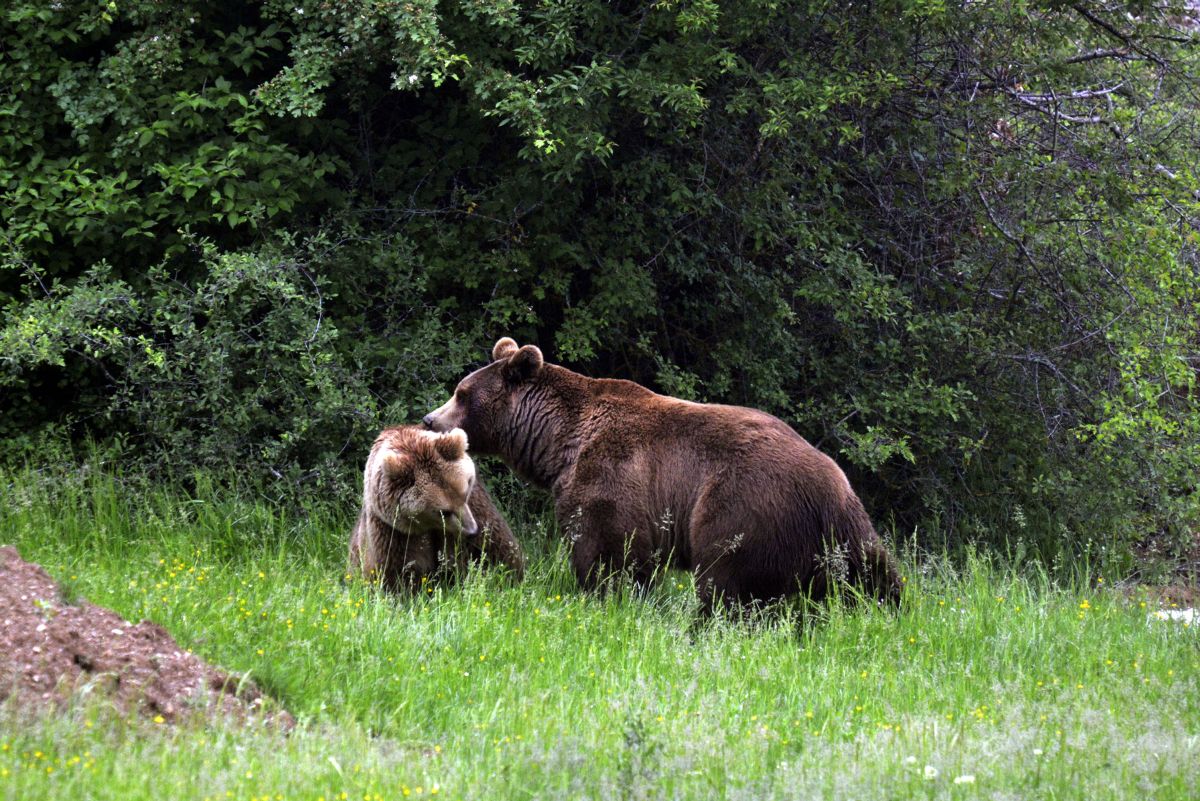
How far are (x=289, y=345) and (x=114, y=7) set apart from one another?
9.20ft

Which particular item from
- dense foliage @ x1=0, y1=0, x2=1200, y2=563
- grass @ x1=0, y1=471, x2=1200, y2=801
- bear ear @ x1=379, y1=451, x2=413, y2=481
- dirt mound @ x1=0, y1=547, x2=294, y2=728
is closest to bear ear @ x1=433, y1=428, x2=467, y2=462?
bear ear @ x1=379, y1=451, x2=413, y2=481

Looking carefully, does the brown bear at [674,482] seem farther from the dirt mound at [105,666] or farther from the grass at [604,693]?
the dirt mound at [105,666]

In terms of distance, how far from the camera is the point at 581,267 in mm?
11836

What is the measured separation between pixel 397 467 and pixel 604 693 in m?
1.87

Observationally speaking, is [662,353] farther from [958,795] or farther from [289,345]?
[958,795]

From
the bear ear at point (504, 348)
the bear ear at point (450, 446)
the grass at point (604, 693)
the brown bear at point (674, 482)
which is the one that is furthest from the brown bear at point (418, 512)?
the bear ear at point (504, 348)

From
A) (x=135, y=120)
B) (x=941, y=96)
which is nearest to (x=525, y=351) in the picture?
(x=135, y=120)

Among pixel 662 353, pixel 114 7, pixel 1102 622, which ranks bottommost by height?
pixel 1102 622

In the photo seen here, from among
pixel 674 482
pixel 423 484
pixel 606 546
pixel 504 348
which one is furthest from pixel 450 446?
pixel 504 348

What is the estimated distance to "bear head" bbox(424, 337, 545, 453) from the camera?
9.09m

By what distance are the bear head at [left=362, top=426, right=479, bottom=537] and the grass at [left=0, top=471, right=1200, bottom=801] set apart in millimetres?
390

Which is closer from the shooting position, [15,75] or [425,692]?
[425,692]

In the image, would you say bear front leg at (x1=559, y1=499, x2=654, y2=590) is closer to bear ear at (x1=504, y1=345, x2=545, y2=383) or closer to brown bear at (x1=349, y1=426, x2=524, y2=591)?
brown bear at (x1=349, y1=426, x2=524, y2=591)

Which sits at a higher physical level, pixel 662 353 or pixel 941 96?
pixel 941 96
